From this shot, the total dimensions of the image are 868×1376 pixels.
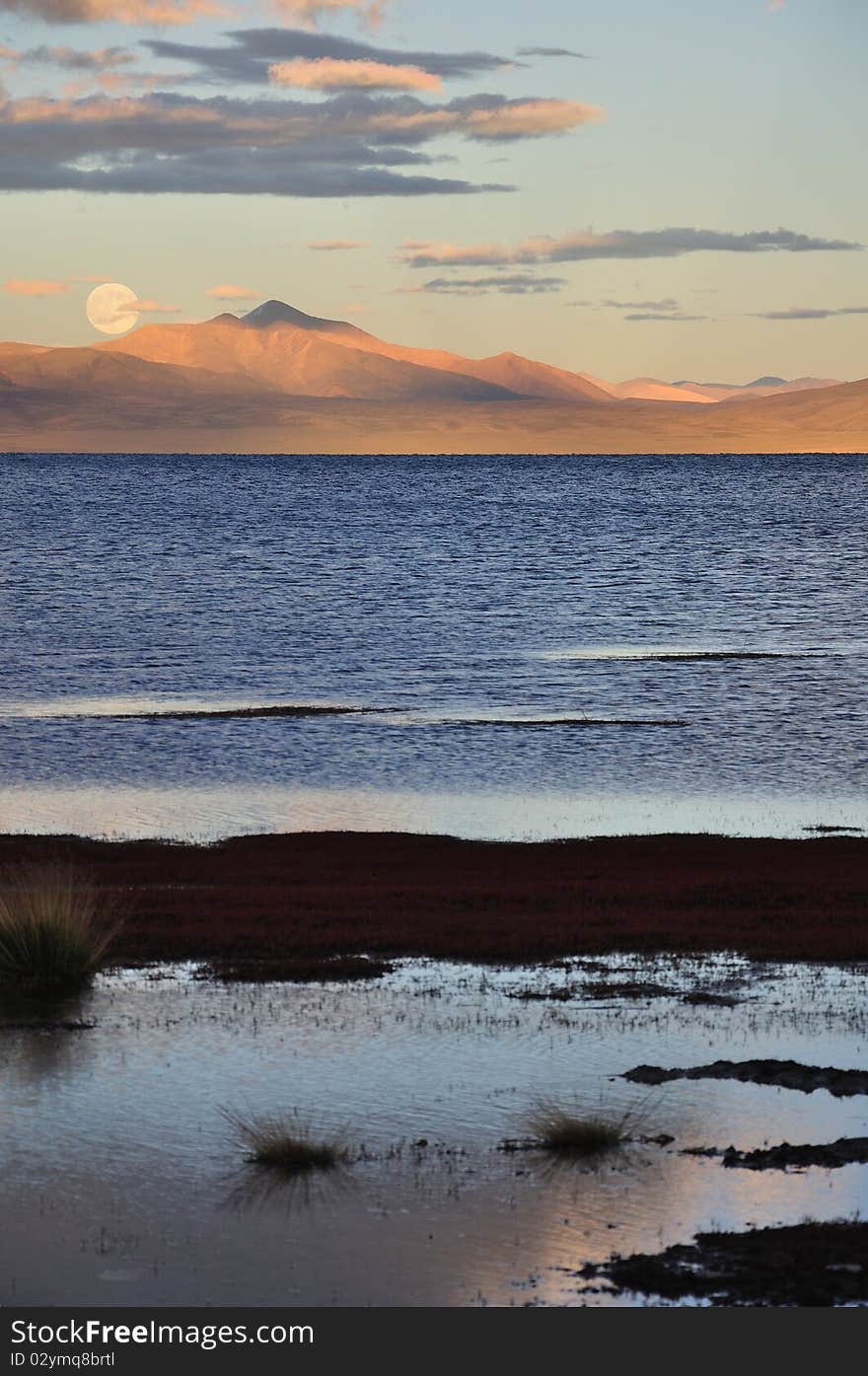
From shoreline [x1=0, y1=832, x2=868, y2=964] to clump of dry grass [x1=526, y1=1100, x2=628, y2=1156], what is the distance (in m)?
7.37

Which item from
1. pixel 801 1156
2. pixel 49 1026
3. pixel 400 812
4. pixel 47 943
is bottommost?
pixel 801 1156

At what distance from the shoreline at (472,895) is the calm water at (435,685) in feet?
10.4

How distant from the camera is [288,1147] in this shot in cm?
1530

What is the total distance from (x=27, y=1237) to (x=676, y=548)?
13641 cm

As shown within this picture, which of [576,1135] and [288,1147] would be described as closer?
[288,1147]

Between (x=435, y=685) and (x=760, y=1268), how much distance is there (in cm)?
5293

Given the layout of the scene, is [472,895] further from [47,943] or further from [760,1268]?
[760,1268]

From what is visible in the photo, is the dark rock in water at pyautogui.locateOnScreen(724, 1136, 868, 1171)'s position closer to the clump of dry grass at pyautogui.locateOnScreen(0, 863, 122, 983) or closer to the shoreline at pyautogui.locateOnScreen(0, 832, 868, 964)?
the shoreline at pyautogui.locateOnScreen(0, 832, 868, 964)

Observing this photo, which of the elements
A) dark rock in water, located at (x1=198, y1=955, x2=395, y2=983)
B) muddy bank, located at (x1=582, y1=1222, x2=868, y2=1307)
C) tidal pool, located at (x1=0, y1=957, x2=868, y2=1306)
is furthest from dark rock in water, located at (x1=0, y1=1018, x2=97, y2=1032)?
muddy bank, located at (x1=582, y1=1222, x2=868, y2=1307)

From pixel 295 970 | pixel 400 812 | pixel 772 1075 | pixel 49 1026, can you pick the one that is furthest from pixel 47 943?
pixel 400 812

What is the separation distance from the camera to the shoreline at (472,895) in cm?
2427

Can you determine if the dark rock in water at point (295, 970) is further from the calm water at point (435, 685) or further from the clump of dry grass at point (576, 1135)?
the calm water at point (435, 685)

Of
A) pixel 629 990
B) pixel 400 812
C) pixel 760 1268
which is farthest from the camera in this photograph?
pixel 400 812

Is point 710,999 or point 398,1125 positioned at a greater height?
point 710,999
